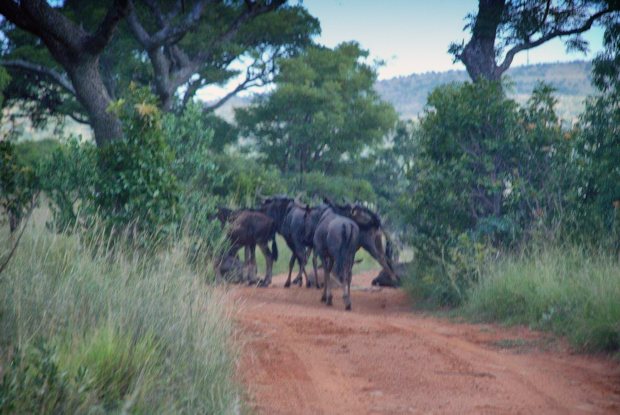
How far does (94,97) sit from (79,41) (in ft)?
3.77

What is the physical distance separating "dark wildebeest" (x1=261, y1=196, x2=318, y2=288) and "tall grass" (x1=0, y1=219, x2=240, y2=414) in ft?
35.2

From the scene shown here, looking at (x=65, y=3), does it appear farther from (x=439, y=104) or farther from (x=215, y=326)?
(x=215, y=326)

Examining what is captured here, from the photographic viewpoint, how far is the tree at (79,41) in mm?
14633

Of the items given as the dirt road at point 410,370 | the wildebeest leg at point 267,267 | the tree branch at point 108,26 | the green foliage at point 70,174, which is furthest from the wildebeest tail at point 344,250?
the tree branch at point 108,26

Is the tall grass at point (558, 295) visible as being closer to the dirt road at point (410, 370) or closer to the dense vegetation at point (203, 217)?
the dense vegetation at point (203, 217)

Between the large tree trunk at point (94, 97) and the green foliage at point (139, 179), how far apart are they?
423cm

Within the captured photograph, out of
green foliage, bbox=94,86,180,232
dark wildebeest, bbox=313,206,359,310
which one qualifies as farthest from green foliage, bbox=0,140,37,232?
dark wildebeest, bbox=313,206,359,310

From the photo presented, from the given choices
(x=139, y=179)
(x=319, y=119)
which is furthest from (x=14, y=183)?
(x=319, y=119)

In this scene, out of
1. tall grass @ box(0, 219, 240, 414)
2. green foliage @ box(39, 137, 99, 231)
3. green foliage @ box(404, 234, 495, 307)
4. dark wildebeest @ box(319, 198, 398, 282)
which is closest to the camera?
tall grass @ box(0, 219, 240, 414)

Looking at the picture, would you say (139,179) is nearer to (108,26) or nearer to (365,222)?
(108,26)

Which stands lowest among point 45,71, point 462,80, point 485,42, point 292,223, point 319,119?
point 292,223

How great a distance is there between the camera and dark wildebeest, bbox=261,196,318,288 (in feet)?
62.6

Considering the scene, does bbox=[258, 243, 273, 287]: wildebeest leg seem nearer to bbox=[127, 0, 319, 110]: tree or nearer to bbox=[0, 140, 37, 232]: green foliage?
bbox=[127, 0, 319, 110]: tree

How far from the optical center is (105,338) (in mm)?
5754
